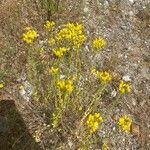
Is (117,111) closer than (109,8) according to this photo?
Yes

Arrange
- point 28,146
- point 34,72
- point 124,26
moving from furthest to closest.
Answer: 1. point 124,26
2. point 34,72
3. point 28,146

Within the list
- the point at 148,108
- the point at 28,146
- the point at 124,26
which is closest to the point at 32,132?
the point at 28,146

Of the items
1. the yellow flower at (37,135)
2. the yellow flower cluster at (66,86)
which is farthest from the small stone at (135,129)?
the yellow flower cluster at (66,86)

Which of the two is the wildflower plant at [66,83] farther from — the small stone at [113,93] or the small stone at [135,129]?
the small stone at [135,129]

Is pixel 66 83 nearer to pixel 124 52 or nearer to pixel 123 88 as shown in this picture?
pixel 123 88

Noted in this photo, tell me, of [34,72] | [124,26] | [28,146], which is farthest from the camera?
[124,26]

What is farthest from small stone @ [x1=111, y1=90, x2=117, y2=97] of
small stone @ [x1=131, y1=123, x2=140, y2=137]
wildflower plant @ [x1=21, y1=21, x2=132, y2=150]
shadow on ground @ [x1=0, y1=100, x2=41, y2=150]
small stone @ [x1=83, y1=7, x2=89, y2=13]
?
small stone @ [x1=83, y1=7, x2=89, y2=13]

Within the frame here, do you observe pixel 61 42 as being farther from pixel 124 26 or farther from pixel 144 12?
pixel 144 12

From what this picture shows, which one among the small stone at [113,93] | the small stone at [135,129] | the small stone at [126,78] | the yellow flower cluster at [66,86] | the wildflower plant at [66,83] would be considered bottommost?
the small stone at [135,129]
